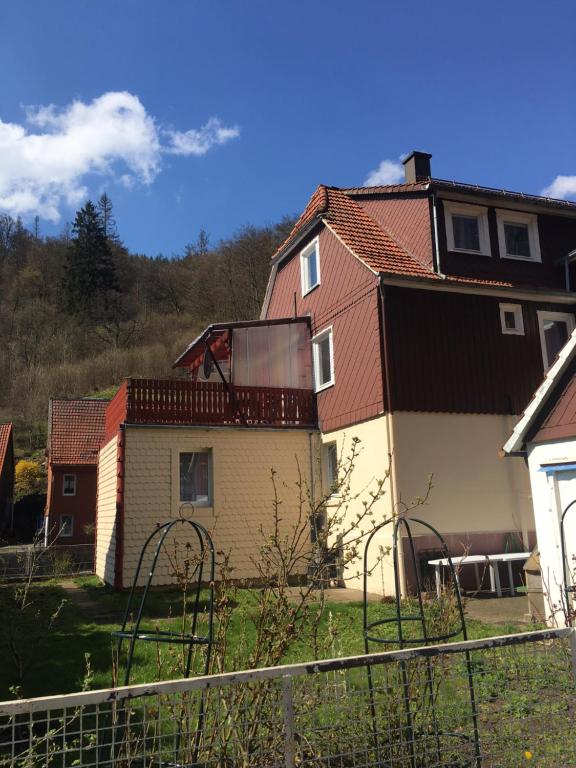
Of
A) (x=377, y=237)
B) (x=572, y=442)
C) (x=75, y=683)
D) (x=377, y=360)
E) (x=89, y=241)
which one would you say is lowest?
(x=75, y=683)

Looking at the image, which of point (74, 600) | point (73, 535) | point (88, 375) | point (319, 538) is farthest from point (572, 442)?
point (88, 375)

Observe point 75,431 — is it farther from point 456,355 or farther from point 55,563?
point 456,355

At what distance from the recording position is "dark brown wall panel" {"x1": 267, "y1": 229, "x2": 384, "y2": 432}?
1360 cm

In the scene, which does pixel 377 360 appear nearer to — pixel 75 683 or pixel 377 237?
pixel 377 237

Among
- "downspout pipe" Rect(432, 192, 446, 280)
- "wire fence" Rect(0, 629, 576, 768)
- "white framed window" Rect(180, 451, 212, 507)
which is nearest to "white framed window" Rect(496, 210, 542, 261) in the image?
"downspout pipe" Rect(432, 192, 446, 280)

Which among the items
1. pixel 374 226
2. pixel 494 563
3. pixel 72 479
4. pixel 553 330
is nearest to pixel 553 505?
pixel 494 563

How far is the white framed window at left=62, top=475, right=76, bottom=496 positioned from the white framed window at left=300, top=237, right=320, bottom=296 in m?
20.6

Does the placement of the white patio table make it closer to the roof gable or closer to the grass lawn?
the grass lawn

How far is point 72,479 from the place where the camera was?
1309 inches

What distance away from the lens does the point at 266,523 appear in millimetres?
14594

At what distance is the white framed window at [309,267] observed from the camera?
1748cm

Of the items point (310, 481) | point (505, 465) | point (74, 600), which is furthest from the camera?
point (310, 481)

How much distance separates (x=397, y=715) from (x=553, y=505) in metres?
6.66

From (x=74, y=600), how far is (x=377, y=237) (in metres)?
10.8
